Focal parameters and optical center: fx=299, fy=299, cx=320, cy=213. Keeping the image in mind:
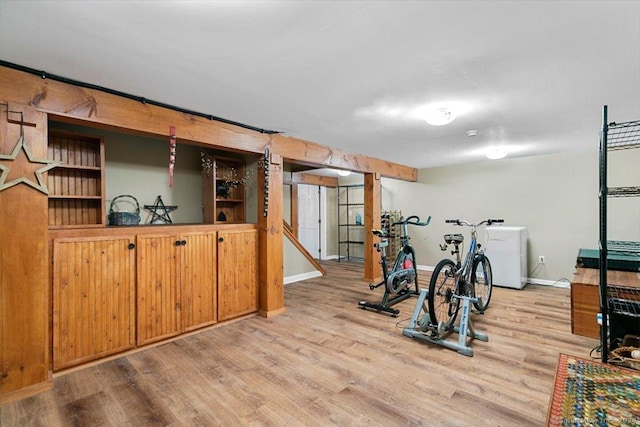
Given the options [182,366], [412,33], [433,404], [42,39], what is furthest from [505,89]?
→ [182,366]

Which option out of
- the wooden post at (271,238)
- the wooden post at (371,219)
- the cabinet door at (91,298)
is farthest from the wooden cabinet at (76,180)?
the wooden post at (371,219)

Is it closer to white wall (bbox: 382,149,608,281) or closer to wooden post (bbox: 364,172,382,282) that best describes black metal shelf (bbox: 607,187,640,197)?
wooden post (bbox: 364,172,382,282)

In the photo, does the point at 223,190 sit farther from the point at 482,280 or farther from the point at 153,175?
the point at 482,280

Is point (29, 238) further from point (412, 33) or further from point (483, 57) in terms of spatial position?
point (483, 57)

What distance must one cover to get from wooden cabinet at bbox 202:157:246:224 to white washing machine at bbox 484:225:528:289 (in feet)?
13.1

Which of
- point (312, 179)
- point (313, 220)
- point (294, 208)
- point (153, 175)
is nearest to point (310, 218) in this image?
point (313, 220)

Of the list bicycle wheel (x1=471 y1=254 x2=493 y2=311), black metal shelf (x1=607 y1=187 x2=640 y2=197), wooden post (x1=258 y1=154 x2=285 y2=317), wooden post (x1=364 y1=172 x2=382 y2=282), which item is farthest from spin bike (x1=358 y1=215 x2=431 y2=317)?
black metal shelf (x1=607 y1=187 x2=640 y2=197)

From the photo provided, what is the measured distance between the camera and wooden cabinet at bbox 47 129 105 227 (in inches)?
109

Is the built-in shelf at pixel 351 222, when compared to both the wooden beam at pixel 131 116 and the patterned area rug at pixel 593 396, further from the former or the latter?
the patterned area rug at pixel 593 396

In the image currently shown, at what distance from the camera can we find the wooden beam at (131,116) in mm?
2018

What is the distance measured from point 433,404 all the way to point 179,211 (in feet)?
11.2

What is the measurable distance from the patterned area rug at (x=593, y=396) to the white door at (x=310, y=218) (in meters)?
6.77

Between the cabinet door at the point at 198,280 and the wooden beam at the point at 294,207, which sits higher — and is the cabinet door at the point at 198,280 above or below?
below

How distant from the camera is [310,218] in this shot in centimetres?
784
